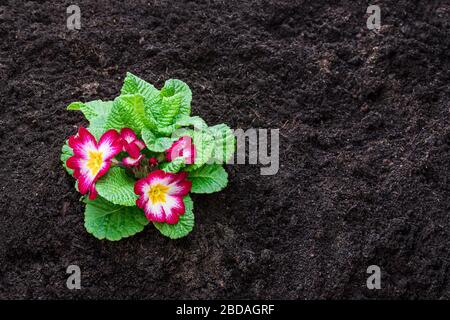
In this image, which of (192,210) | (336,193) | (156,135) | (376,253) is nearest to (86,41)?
(156,135)

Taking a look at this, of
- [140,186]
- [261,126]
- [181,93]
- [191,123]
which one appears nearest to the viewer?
[140,186]

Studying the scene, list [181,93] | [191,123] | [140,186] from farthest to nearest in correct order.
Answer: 1. [181,93]
2. [191,123]
3. [140,186]

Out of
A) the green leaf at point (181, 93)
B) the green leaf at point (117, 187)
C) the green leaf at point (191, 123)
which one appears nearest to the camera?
the green leaf at point (117, 187)

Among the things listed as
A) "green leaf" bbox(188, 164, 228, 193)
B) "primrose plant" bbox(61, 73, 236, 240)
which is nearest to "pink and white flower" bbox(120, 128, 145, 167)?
"primrose plant" bbox(61, 73, 236, 240)

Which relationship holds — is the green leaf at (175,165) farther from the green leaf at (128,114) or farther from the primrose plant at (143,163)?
the green leaf at (128,114)

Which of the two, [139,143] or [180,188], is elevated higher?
[139,143]

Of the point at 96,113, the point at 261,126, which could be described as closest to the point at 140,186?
the point at 96,113

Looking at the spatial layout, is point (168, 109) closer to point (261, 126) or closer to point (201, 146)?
point (201, 146)

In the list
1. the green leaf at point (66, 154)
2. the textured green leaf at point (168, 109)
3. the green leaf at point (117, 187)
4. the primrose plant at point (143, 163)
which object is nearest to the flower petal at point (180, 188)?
the primrose plant at point (143, 163)
